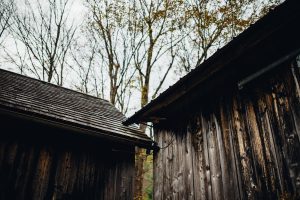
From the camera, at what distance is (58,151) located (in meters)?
6.30

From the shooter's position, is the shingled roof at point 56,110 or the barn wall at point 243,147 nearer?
the barn wall at point 243,147

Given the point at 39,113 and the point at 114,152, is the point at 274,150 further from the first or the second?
the point at 39,113

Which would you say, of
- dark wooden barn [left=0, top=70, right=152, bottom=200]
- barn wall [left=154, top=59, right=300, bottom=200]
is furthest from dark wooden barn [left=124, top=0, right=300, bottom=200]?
dark wooden barn [left=0, top=70, right=152, bottom=200]

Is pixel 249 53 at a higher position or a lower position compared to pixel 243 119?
higher

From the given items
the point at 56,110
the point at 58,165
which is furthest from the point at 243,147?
the point at 56,110

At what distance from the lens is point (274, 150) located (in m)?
3.59

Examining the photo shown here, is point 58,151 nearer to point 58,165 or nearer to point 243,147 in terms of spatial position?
point 58,165

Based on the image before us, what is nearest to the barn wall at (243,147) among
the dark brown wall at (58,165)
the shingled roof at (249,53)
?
the shingled roof at (249,53)

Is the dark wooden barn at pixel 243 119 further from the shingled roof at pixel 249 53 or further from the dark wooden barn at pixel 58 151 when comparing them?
the dark wooden barn at pixel 58 151

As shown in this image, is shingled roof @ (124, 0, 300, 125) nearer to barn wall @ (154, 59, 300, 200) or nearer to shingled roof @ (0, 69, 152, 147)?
barn wall @ (154, 59, 300, 200)

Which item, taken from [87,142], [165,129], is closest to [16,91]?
[87,142]

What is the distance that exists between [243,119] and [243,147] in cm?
49

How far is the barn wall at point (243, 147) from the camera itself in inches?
135

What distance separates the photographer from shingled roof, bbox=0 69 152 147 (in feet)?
19.7
